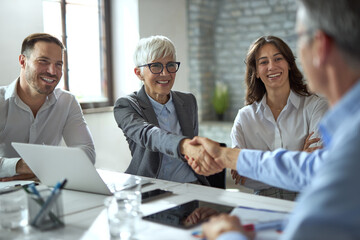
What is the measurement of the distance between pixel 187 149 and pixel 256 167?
513mm

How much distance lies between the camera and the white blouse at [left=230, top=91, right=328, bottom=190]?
2240 millimetres

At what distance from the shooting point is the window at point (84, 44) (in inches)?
158

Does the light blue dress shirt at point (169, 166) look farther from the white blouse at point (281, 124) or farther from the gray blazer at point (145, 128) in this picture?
the white blouse at point (281, 124)

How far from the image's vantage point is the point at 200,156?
70.4 inches

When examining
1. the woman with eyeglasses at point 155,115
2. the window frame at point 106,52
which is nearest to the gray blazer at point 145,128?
the woman with eyeglasses at point 155,115

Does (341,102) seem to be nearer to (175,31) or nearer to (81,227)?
(81,227)

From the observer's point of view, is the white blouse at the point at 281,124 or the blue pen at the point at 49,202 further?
the white blouse at the point at 281,124

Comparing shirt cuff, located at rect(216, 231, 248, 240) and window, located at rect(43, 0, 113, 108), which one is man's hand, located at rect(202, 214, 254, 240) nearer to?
shirt cuff, located at rect(216, 231, 248, 240)

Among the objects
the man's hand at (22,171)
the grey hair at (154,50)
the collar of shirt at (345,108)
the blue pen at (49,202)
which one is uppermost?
the grey hair at (154,50)

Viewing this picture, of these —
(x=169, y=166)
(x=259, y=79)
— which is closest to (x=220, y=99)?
(x=259, y=79)

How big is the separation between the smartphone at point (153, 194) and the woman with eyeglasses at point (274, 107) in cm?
68

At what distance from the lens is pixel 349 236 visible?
0.62 meters

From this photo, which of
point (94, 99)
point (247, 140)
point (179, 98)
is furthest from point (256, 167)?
point (94, 99)

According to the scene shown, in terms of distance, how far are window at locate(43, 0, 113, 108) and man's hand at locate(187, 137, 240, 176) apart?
2.50 metres
